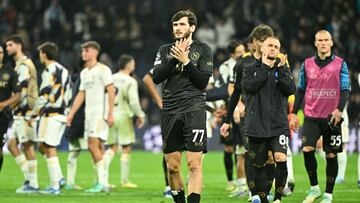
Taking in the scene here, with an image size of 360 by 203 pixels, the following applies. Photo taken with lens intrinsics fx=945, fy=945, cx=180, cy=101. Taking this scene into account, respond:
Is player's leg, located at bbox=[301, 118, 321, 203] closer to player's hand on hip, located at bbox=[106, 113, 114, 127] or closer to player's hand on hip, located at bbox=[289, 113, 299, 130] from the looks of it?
player's hand on hip, located at bbox=[289, 113, 299, 130]

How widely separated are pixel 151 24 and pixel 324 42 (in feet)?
64.1

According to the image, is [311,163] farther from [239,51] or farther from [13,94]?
[13,94]

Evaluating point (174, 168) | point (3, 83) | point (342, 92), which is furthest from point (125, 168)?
point (174, 168)

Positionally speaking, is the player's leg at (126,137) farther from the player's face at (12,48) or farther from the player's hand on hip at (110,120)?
the player's face at (12,48)

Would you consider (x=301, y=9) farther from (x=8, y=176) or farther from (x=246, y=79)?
(x=246, y=79)

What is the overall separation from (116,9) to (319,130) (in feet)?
65.1

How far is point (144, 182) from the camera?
18.5 metres

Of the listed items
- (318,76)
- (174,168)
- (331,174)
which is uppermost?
(318,76)

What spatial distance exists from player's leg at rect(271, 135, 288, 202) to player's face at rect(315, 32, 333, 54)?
1.85 meters

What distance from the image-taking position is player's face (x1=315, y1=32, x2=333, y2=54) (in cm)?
1311

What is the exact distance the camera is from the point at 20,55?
15.9 m

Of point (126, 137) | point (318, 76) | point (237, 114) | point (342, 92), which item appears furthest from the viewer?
point (126, 137)

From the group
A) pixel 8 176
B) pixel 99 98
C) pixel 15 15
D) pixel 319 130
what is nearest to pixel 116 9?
pixel 15 15

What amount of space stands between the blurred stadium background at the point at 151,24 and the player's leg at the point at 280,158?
17621mm
